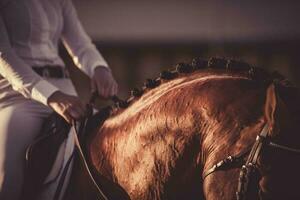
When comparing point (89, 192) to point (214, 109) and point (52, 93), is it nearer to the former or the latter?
point (52, 93)

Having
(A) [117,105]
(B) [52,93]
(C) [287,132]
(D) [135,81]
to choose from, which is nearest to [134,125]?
(A) [117,105]

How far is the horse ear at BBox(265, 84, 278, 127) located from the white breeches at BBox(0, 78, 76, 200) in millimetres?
896

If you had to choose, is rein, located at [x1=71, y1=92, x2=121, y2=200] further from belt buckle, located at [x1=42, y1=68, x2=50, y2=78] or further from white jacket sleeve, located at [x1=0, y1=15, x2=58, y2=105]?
belt buckle, located at [x1=42, y1=68, x2=50, y2=78]

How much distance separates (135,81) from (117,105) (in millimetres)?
9116

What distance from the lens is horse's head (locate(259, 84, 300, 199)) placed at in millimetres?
1496

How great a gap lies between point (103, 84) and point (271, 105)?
1009mm

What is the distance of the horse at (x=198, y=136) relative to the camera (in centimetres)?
152

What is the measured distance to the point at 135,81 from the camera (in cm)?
1116

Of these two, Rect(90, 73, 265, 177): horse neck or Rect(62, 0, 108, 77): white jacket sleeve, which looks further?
Rect(62, 0, 108, 77): white jacket sleeve

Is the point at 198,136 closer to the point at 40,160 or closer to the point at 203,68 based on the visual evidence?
the point at 203,68

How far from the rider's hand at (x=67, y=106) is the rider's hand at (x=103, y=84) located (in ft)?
1.06

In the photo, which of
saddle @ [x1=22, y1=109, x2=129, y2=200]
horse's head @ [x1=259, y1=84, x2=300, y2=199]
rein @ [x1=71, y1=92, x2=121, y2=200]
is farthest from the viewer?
saddle @ [x1=22, y1=109, x2=129, y2=200]

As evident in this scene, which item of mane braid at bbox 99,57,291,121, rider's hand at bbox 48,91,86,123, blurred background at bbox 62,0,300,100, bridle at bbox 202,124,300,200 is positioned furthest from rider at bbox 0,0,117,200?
blurred background at bbox 62,0,300,100

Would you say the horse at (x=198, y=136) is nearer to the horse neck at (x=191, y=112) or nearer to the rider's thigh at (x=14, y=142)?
the horse neck at (x=191, y=112)
